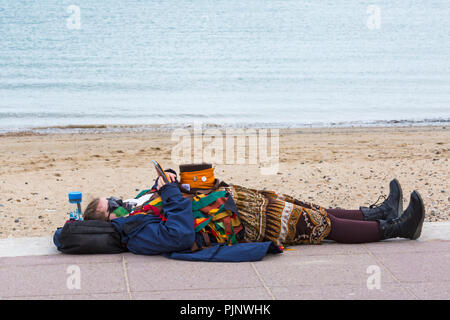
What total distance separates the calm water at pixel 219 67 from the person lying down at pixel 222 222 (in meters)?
11.1

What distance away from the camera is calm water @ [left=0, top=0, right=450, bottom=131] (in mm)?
16828

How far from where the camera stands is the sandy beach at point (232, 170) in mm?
6383

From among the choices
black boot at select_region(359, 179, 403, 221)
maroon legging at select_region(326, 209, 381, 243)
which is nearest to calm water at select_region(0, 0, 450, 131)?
black boot at select_region(359, 179, 403, 221)

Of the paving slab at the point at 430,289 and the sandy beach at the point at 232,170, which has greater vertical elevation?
the sandy beach at the point at 232,170

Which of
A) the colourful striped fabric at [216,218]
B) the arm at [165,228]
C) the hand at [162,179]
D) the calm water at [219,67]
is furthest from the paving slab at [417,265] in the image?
the calm water at [219,67]

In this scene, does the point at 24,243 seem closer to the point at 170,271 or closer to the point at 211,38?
the point at 170,271

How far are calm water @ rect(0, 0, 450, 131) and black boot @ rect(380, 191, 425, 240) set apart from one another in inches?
436

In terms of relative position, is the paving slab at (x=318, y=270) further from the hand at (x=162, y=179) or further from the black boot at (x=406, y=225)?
the hand at (x=162, y=179)

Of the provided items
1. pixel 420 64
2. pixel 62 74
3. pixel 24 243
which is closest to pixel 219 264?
pixel 24 243

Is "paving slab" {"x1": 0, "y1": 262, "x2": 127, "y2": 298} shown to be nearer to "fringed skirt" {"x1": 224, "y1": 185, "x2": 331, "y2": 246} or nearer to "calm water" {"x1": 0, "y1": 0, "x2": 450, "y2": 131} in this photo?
"fringed skirt" {"x1": 224, "y1": 185, "x2": 331, "y2": 246}

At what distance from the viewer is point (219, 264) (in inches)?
146

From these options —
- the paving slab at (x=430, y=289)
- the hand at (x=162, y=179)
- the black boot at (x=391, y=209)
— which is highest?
the hand at (x=162, y=179)

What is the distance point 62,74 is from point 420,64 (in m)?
16.7

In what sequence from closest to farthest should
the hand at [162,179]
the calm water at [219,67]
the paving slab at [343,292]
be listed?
the paving slab at [343,292] → the hand at [162,179] → the calm water at [219,67]
